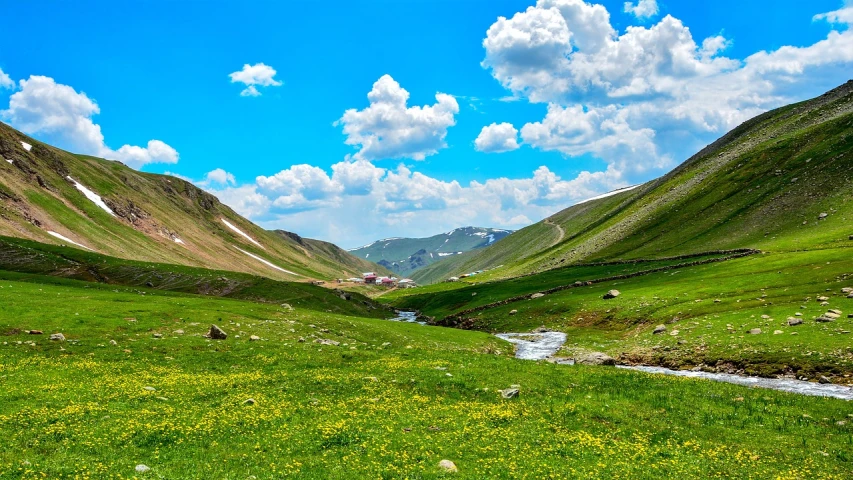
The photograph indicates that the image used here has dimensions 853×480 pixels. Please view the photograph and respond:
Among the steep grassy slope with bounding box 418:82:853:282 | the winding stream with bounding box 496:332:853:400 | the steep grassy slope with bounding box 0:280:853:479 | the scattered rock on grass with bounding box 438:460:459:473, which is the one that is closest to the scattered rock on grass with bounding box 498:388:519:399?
the steep grassy slope with bounding box 0:280:853:479

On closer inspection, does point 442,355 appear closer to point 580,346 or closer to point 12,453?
point 12,453

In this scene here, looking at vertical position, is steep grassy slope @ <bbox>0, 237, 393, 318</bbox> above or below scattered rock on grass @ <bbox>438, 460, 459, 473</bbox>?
above

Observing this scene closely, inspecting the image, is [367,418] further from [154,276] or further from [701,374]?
[154,276]

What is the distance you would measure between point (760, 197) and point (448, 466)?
133 metres

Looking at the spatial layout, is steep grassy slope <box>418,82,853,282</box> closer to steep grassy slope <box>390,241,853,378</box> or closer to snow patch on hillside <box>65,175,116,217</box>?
steep grassy slope <box>390,241,853,378</box>

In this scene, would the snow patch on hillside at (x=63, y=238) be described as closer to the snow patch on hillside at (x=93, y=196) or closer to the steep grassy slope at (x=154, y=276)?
the steep grassy slope at (x=154, y=276)

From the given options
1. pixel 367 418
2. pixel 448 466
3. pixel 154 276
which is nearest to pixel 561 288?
pixel 154 276

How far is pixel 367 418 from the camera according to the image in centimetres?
2133

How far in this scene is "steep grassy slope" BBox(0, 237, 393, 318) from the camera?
87000mm

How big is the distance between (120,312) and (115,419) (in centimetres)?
3084

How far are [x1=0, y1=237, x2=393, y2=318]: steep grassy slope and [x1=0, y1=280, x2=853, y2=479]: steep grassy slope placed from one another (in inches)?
2385

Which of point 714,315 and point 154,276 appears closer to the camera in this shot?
point 714,315

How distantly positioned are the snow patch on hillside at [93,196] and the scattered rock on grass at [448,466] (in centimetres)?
20646

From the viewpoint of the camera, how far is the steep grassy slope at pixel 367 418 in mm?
16547
